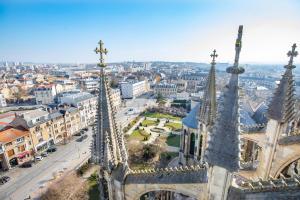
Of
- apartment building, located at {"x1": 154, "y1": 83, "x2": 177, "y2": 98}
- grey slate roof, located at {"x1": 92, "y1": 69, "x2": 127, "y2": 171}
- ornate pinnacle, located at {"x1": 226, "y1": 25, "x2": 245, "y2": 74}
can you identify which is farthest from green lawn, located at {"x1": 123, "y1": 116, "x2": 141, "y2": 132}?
ornate pinnacle, located at {"x1": 226, "y1": 25, "x2": 245, "y2": 74}

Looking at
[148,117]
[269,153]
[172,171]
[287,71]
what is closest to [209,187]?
[172,171]

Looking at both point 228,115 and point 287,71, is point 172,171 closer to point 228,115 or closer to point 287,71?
point 228,115

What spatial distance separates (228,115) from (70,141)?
182 ft

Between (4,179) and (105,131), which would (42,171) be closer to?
(4,179)

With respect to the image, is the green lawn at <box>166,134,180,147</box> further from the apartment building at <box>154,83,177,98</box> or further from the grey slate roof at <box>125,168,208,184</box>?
the apartment building at <box>154,83,177,98</box>

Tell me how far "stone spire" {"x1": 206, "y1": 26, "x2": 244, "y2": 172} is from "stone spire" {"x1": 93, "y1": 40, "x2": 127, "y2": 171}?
5895mm

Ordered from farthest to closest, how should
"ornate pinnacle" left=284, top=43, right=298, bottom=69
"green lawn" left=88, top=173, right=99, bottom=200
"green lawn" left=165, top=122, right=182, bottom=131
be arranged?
"green lawn" left=165, top=122, right=182, bottom=131
"green lawn" left=88, top=173, right=99, bottom=200
"ornate pinnacle" left=284, top=43, right=298, bottom=69

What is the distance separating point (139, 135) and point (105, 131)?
156 ft

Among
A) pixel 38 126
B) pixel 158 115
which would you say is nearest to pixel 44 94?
pixel 38 126

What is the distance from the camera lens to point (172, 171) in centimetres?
1177

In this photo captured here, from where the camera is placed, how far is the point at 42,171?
41.7 metres

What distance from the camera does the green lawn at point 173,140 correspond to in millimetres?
51969

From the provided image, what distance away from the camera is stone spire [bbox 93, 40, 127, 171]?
1109 centimetres

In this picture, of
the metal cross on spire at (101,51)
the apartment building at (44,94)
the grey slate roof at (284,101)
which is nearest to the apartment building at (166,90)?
the apartment building at (44,94)
